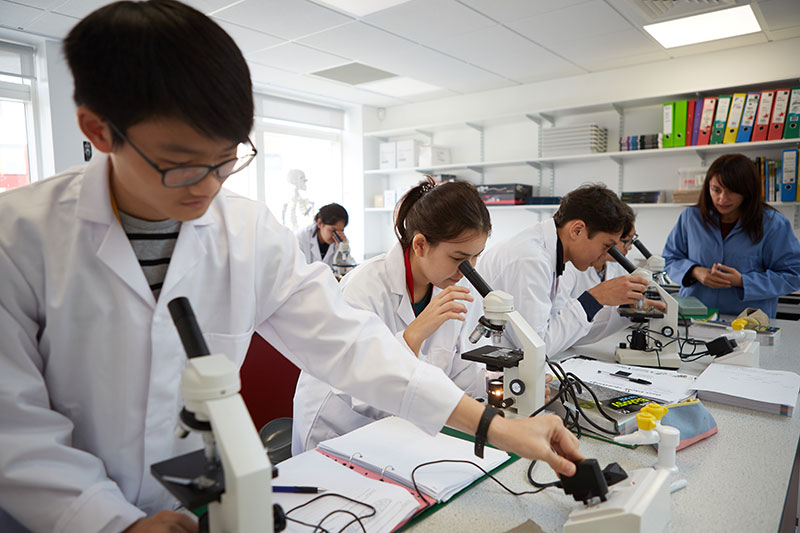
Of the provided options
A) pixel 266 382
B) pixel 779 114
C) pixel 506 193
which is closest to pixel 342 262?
pixel 506 193

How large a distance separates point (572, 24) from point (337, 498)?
11.8ft

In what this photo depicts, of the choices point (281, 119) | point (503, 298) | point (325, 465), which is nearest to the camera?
point (325, 465)

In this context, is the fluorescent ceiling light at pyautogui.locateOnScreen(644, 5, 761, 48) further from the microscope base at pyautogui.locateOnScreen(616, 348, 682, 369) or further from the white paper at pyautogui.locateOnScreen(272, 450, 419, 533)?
the white paper at pyautogui.locateOnScreen(272, 450, 419, 533)

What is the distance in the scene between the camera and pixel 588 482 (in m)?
0.85

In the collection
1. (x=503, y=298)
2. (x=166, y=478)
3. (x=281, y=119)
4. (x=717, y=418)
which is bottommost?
(x=717, y=418)

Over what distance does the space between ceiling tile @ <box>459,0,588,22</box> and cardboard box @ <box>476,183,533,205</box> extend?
5.89 ft

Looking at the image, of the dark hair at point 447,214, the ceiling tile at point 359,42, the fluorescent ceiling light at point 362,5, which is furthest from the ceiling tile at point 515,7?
the dark hair at point 447,214

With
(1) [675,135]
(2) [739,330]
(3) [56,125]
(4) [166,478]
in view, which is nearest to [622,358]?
(2) [739,330]

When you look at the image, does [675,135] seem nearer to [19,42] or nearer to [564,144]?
[564,144]

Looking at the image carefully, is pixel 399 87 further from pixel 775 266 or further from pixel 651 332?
pixel 651 332

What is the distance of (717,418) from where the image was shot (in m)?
1.36

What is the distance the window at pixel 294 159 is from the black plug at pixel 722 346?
13.0 ft

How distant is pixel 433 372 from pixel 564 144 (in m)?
4.23

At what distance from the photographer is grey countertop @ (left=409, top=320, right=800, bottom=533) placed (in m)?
0.89
